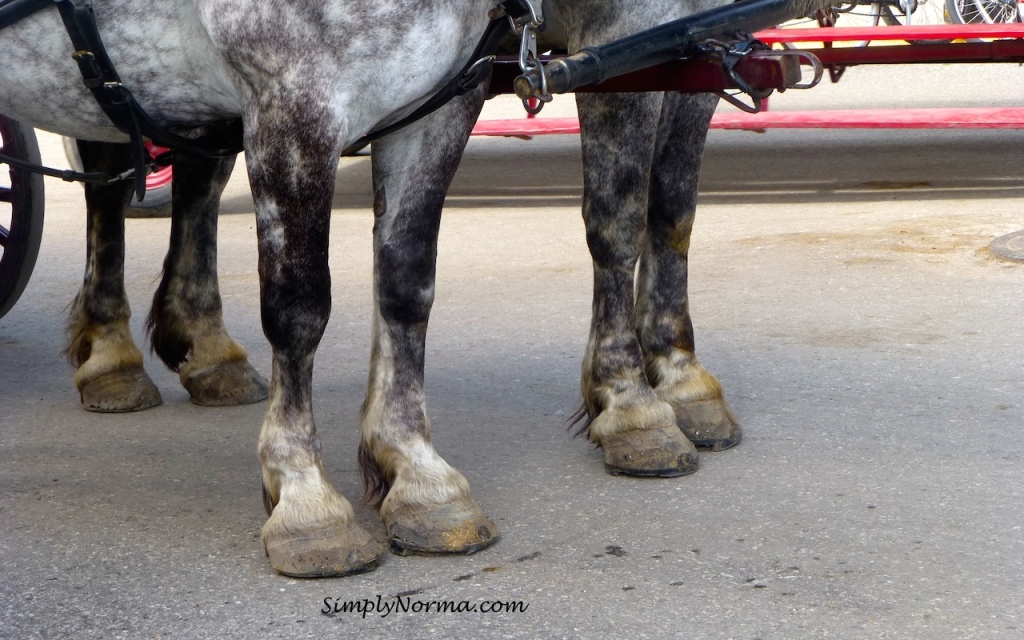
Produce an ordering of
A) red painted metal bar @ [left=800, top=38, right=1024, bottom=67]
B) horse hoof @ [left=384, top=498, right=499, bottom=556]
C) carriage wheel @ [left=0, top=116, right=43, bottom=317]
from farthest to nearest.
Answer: red painted metal bar @ [left=800, top=38, right=1024, bottom=67] < carriage wheel @ [left=0, top=116, right=43, bottom=317] < horse hoof @ [left=384, top=498, right=499, bottom=556]

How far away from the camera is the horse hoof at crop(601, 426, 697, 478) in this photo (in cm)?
297

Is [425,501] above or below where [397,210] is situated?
below

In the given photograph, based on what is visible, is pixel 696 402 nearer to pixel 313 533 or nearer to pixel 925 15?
pixel 313 533

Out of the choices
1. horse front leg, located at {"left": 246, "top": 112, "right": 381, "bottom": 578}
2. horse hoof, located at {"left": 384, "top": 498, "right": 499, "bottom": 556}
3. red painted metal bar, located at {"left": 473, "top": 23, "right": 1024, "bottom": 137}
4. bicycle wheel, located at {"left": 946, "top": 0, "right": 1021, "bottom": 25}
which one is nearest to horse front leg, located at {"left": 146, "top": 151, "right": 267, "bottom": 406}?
horse front leg, located at {"left": 246, "top": 112, "right": 381, "bottom": 578}

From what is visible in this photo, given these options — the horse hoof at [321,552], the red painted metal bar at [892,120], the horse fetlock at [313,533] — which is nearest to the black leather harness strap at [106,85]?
the horse fetlock at [313,533]

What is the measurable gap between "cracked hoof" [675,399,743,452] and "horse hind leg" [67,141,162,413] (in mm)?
1521

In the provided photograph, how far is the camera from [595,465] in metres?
3.08

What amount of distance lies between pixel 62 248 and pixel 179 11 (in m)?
4.05

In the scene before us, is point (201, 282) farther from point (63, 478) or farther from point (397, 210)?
point (397, 210)

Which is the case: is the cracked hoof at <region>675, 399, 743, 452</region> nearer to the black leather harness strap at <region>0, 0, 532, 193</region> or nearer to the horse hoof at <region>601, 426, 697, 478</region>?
the horse hoof at <region>601, 426, 697, 478</region>

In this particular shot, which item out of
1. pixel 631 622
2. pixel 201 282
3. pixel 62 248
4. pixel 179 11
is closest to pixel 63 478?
pixel 201 282

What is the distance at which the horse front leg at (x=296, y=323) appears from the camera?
7.45 feet

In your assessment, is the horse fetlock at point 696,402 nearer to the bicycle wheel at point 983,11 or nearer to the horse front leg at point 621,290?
the horse front leg at point 621,290

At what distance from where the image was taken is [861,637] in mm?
2158
